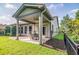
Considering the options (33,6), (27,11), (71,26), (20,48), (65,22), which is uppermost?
(33,6)

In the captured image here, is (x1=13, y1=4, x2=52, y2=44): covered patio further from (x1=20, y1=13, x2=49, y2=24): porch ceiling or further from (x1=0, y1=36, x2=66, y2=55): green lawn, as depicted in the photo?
(x1=0, y1=36, x2=66, y2=55): green lawn

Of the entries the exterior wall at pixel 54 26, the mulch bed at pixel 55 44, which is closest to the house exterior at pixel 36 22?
the exterior wall at pixel 54 26

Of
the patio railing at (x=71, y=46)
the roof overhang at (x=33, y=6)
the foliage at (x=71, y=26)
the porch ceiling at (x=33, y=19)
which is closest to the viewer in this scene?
the patio railing at (x=71, y=46)

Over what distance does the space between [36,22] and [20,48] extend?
80 cm

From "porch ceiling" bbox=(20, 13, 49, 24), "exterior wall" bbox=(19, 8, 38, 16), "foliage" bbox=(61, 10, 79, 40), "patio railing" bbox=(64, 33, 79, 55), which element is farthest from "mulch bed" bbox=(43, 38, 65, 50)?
"exterior wall" bbox=(19, 8, 38, 16)

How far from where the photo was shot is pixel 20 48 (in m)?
5.82

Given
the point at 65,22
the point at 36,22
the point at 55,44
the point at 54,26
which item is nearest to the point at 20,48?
the point at 36,22

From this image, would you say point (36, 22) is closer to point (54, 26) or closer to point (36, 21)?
point (36, 21)

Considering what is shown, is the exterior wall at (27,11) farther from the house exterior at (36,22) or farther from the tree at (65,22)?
the tree at (65,22)

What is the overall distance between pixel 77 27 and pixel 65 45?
0.56 meters

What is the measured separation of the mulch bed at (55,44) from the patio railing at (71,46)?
0.35 ft

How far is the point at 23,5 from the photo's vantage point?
18.9ft

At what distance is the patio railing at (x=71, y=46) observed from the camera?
5.14 metres
